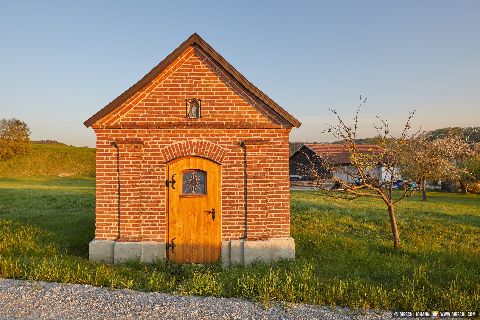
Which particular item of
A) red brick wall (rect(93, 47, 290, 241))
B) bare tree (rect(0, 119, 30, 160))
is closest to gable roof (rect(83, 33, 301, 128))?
red brick wall (rect(93, 47, 290, 241))

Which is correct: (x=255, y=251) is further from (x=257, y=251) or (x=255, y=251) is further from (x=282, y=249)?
(x=282, y=249)

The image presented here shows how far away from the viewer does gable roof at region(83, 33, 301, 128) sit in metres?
8.89

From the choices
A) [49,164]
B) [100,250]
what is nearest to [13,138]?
[49,164]

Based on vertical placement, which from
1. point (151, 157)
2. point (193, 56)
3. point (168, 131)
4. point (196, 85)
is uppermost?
point (193, 56)

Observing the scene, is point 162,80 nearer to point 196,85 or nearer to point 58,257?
point 196,85

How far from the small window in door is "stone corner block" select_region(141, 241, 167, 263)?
1408 mm

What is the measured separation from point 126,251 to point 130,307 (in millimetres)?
3237

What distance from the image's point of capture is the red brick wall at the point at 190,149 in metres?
8.94

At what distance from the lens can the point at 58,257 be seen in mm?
8602

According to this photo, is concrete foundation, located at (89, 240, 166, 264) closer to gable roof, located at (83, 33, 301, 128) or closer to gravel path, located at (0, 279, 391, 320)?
gravel path, located at (0, 279, 391, 320)

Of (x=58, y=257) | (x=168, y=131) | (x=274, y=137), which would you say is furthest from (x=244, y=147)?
(x=58, y=257)

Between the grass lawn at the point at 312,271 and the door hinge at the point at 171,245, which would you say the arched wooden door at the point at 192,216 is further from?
the grass lawn at the point at 312,271

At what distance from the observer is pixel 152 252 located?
8.89m

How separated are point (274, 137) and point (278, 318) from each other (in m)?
4.70
